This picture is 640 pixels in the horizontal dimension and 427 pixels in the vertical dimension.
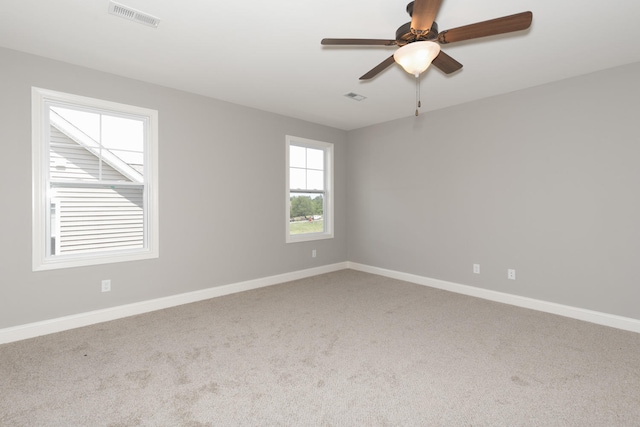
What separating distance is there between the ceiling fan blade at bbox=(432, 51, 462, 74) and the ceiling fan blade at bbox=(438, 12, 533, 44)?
0.19 meters

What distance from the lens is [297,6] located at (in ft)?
7.21

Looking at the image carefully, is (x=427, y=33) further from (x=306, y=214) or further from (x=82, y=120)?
(x=306, y=214)

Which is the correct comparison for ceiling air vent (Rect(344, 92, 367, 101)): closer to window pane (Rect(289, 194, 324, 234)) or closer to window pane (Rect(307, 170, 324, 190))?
window pane (Rect(307, 170, 324, 190))

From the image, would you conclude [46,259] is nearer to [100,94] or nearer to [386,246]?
[100,94]

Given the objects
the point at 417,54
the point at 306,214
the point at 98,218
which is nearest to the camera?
the point at 417,54

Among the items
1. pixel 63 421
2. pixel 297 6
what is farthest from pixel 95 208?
pixel 297 6

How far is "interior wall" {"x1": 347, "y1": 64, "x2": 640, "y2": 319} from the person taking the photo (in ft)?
10.2

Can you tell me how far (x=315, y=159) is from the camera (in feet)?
17.7

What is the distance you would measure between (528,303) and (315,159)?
361 centimetres

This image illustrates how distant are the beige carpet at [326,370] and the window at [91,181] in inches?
31.4

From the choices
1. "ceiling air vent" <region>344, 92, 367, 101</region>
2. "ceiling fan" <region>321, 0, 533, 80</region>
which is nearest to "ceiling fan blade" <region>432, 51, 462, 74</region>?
"ceiling fan" <region>321, 0, 533, 80</region>

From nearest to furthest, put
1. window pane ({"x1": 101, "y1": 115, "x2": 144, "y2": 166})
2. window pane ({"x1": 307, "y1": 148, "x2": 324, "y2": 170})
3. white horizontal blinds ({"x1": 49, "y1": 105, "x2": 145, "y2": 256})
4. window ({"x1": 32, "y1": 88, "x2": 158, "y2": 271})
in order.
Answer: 1. window ({"x1": 32, "y1": 88, "x2": 158, "y2": 271})
2. white horizontal blinds ({"x1": 49, "y1": 105, "x2": 145, "y2": 256})
3. window pane ({"x1": 101, "y1": 115, "x2": 144, "y2": 166})
4. window pane ({"x1": 307, "y1": 148, "x2": 324, "y2": 170})

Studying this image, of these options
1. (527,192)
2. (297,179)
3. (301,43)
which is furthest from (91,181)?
(527,192)

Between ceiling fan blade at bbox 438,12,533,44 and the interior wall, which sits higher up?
ceiling fan blade at bbox 438,12,533,44
